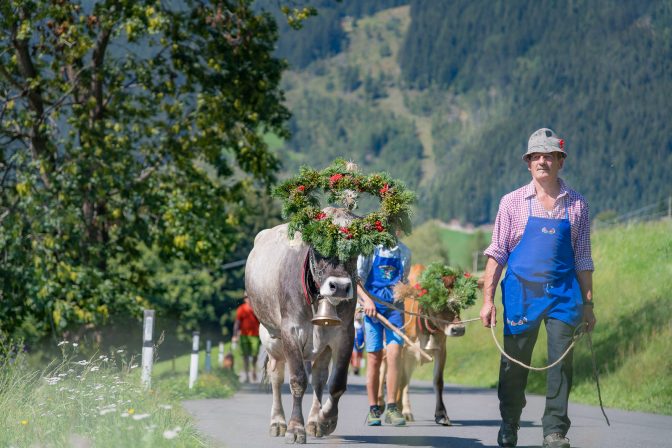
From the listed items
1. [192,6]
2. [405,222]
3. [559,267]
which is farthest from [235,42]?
[559,267]

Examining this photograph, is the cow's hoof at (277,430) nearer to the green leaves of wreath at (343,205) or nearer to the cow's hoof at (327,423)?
the cow's hoof at (327,423)

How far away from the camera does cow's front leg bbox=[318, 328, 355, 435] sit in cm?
1119

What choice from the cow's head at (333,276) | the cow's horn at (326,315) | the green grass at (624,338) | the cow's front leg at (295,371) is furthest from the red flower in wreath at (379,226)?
the green grass at (624,338)

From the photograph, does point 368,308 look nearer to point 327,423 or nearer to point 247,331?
point 327,423

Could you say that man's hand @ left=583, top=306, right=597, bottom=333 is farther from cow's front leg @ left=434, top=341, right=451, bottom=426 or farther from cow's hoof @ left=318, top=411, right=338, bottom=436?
cow's front leg @ left=434, top=341, right=451, bottom=426

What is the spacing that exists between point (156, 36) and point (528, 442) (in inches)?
619

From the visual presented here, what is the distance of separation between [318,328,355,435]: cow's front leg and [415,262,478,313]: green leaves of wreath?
2789mm

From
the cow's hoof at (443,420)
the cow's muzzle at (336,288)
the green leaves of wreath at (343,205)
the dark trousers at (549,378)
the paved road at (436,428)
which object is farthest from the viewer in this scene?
the cow's hoof at (443,420)

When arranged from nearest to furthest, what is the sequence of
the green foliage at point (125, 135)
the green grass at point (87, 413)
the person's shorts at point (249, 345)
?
the green grass at point (87, 413), the green foliage at point (125, 135), the person's shorts at point (249, 345)

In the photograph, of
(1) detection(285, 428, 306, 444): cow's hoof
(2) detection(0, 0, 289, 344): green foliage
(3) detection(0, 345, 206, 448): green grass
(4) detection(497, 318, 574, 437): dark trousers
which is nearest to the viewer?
(3) detection(0, 345, 206, 448): green grass

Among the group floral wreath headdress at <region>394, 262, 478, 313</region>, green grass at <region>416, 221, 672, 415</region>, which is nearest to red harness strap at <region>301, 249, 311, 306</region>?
floral wreath headdress at <region>394, 262, 478, 313</region>

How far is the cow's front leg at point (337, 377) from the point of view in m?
11.2

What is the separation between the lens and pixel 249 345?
2812cm

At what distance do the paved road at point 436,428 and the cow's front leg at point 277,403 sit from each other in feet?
0.49
